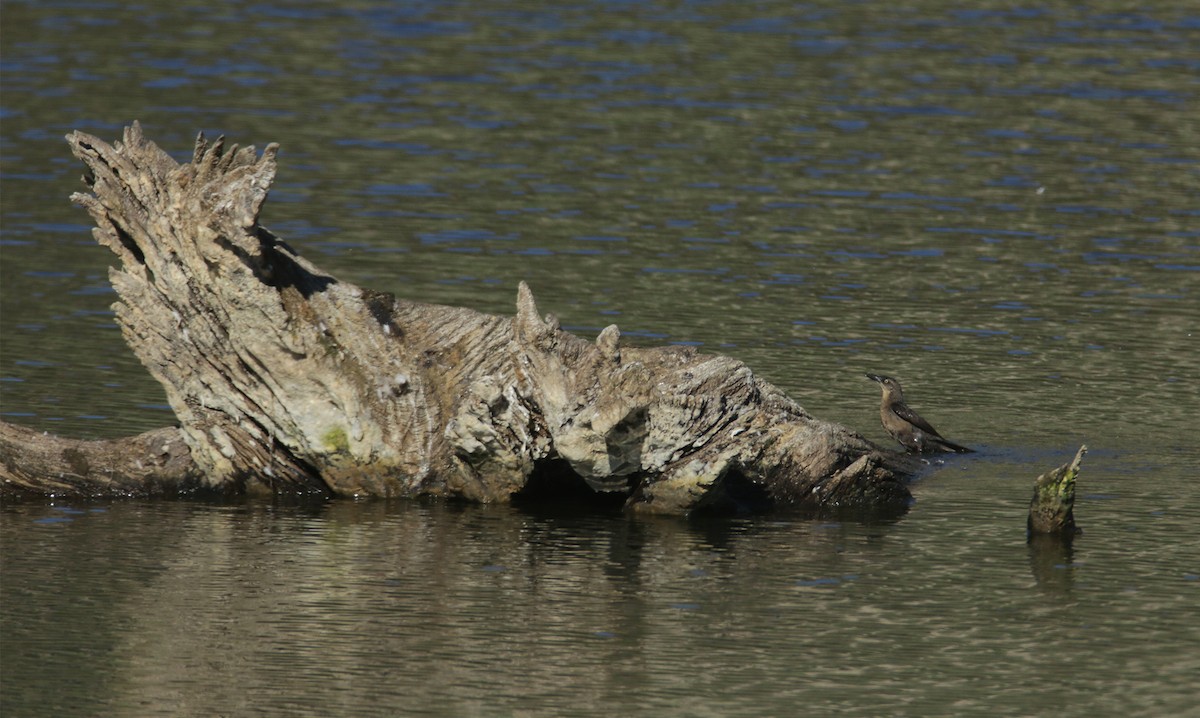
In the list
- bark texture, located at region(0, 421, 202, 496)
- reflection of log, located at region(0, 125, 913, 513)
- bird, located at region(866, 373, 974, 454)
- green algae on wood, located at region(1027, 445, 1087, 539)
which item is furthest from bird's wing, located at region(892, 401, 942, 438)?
bark texture, located at region(0, 421, 202, 496)

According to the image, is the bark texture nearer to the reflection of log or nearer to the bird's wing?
the reflection of log

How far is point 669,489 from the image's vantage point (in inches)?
513

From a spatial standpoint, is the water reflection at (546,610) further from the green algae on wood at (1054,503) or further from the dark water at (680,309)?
the green algae on wood at (1054,503)

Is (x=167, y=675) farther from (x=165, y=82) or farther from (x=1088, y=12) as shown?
(x=1088, y=12)

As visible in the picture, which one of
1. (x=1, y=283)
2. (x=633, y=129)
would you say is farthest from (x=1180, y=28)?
(x=1, y=283)

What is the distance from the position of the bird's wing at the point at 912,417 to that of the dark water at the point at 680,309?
1.09ft

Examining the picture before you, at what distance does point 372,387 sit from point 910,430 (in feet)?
13.6

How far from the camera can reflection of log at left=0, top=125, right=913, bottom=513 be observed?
12781 millimetres

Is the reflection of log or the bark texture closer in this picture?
the reflection of log

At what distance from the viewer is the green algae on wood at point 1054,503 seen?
12281 millimetres

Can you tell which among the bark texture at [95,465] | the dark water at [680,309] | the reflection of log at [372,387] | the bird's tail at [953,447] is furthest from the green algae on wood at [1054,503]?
the bark texture at [95,465]

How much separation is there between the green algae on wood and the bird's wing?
2064 mm

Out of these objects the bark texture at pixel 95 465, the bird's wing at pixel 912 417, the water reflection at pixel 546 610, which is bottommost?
the water reflection at pixel 546 610

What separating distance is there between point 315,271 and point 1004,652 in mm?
5594
